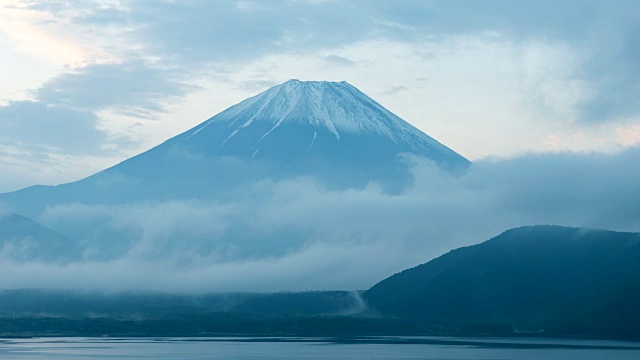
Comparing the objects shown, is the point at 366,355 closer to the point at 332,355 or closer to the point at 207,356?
the point at 332,355

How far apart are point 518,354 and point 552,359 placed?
16.6 meters

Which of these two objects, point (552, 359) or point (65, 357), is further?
point (65, 357)

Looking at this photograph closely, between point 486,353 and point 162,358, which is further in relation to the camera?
point 486,353

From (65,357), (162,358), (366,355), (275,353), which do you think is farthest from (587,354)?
(65,357)

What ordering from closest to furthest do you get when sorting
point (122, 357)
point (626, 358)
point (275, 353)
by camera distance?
point (626, 358) < point (122, 357) < point (275, 353)

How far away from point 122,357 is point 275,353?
2726 centimetres

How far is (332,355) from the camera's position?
603 ft

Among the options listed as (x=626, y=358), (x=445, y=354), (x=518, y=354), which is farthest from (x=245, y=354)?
(x=626, y=358)

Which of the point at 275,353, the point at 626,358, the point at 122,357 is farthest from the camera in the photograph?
the point at 275,353

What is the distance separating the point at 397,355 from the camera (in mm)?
184750

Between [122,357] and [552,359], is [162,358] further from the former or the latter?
[552,359]

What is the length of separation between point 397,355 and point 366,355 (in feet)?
16.5

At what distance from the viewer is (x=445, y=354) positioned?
189125mm

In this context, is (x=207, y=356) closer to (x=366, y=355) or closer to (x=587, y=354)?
(x=366, y=355)
